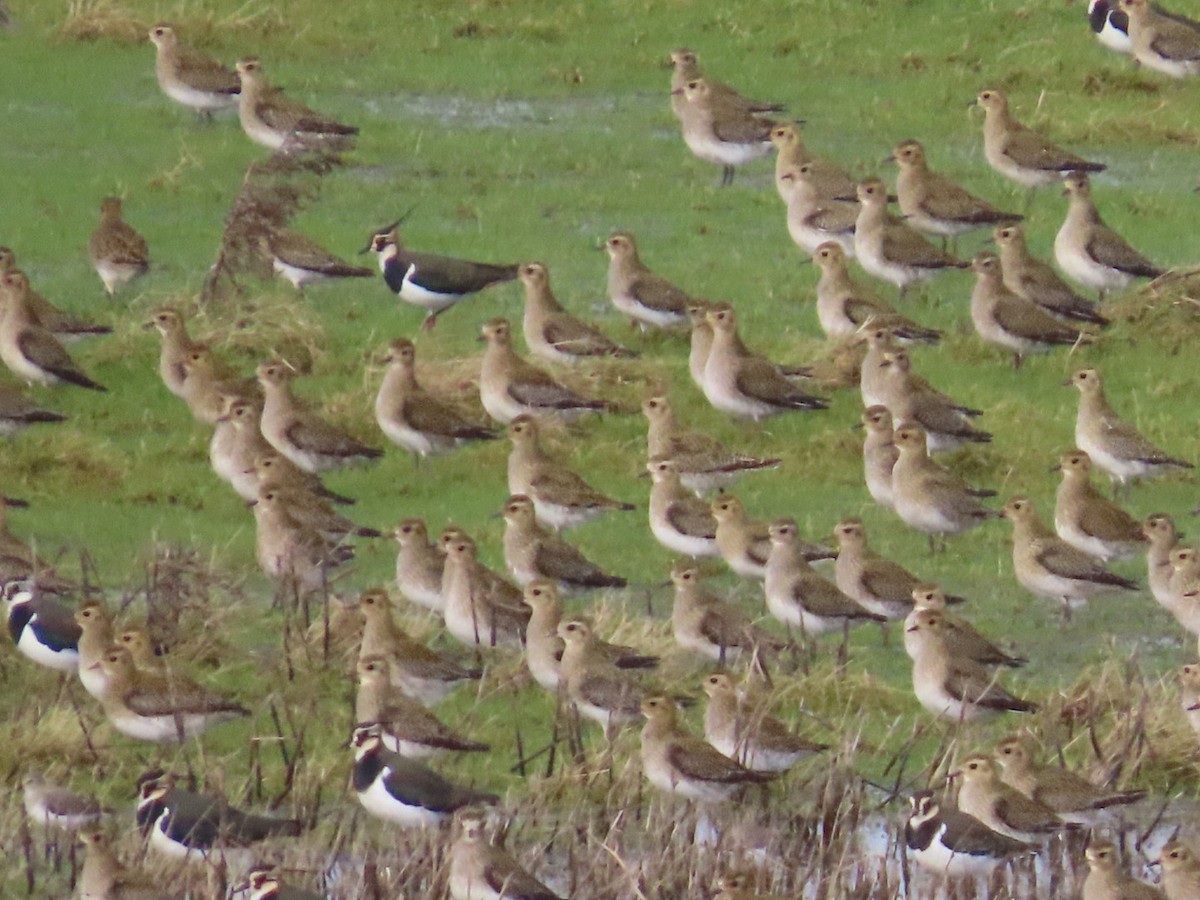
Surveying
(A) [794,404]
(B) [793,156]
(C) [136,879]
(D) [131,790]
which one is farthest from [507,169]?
(C) [136,879]

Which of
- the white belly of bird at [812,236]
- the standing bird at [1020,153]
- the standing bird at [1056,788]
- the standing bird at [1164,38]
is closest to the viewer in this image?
the standing bird at [1056,788]

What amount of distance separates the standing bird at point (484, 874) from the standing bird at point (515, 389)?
6283 mm

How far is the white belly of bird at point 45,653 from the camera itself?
13977 mm

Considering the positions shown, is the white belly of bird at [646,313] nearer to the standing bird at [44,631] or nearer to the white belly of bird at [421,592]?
the white belly of bird at [421,592]

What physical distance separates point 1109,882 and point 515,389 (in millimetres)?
7022

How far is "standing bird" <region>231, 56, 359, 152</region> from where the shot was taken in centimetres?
2256

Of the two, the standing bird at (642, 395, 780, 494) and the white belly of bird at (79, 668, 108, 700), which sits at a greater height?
the white belly of bird at (79, 668, 108, 700)

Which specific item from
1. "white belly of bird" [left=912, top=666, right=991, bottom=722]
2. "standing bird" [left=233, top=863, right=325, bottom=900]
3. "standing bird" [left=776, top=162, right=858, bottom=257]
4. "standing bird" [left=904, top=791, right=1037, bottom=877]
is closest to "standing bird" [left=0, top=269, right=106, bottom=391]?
"standing bird" [left=776, top=162, right=858, bottom=257]

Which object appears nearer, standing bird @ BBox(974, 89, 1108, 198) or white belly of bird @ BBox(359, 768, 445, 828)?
white belly of bird @ BBox(359, 768, 445, 828)

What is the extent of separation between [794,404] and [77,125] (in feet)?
24.4

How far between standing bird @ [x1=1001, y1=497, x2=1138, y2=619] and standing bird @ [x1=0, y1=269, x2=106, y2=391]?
17.8 feet

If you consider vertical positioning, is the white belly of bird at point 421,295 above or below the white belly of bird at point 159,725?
below

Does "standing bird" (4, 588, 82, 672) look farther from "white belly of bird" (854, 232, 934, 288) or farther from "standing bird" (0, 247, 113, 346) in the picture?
"white belly of bird" (854, 232, 934, 288)

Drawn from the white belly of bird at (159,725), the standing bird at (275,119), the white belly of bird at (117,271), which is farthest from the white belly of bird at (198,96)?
the white belly of bird at (159,725)
